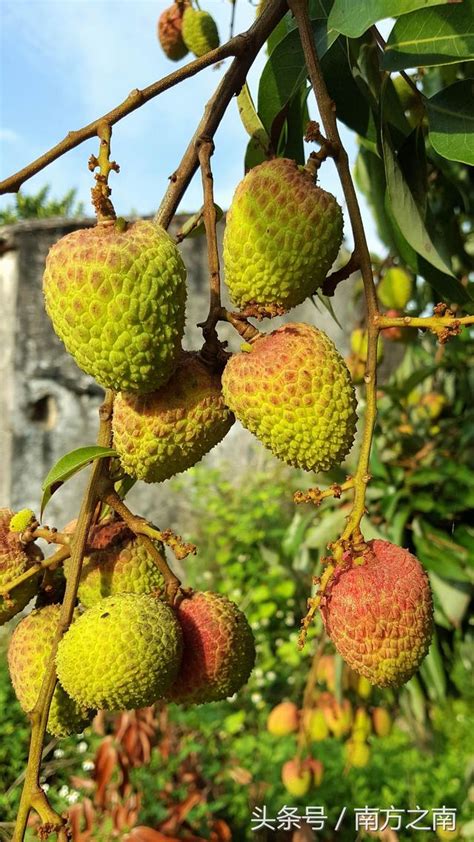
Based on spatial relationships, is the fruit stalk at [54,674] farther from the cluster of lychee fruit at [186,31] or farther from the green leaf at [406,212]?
the cluster of lychee fruit at [186,31]

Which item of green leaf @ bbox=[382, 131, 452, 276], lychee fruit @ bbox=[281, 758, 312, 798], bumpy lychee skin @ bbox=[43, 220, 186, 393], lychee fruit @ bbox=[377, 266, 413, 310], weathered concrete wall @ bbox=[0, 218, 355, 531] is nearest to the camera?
bumpy lychee skin @ bbox=[43, 220, 186, 393]

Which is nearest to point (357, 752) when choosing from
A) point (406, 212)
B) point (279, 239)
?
point (406, 212)

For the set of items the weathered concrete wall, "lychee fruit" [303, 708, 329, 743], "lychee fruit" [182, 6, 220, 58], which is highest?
"lychee fruit" [182, 6, 220, 58]

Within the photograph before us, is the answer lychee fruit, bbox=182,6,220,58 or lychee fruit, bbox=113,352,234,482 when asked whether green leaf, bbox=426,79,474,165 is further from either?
lychee fruit, bbox=182,6,220,58

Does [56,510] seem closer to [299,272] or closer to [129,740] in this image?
[129,740]

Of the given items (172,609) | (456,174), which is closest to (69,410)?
(456,174)

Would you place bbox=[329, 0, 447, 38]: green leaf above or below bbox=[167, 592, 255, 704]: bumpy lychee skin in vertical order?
above

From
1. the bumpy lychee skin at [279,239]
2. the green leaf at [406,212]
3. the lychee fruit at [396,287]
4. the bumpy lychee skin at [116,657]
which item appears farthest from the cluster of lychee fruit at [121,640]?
the lychee fruit at [396,287]

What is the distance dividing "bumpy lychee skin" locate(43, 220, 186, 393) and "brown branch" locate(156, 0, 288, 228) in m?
0.12

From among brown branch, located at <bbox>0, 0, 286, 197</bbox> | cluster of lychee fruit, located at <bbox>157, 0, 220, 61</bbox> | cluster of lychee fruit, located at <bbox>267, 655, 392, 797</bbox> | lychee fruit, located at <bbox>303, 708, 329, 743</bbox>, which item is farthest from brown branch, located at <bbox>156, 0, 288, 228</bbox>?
lychee fruit, located at <bbox>303, 708, 329, 743</bbox>

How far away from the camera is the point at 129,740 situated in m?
1.76

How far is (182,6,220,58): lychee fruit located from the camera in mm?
1101

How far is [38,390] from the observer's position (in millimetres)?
4637

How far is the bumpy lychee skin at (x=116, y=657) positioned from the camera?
0.55 m
